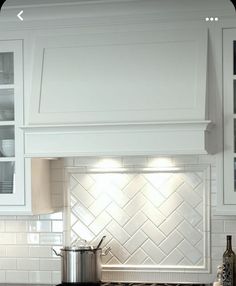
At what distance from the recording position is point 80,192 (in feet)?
13.0

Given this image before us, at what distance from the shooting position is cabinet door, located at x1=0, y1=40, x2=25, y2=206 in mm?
3676

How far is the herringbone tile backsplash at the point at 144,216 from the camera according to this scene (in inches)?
149

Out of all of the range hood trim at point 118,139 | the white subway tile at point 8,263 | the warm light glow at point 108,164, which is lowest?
the white subway tile at point 8,263

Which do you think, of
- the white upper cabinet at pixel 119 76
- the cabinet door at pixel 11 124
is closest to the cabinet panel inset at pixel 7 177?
the cabinet door at pixel 11 124

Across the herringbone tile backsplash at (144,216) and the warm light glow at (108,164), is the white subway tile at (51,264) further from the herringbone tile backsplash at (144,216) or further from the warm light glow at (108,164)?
the warm light glow at (108,164)

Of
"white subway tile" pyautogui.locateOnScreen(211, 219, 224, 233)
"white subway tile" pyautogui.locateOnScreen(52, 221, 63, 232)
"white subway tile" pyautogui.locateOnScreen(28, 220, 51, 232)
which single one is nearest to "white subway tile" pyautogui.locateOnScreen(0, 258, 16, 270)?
"white subway tile" pyautogui.locateOnScreen(28, 220, 51, 232)

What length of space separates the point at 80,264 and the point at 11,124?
982 millimetres

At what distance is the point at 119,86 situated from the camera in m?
3.52

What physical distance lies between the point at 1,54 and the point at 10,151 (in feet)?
2.04

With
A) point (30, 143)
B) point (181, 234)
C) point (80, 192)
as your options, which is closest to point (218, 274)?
point (181, 234)

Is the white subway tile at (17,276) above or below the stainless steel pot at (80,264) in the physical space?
below

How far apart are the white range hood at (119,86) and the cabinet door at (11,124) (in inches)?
3.8

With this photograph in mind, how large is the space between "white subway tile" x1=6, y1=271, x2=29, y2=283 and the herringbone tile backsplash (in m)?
0.43

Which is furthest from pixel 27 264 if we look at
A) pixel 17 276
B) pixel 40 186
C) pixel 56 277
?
pixel 40 186
